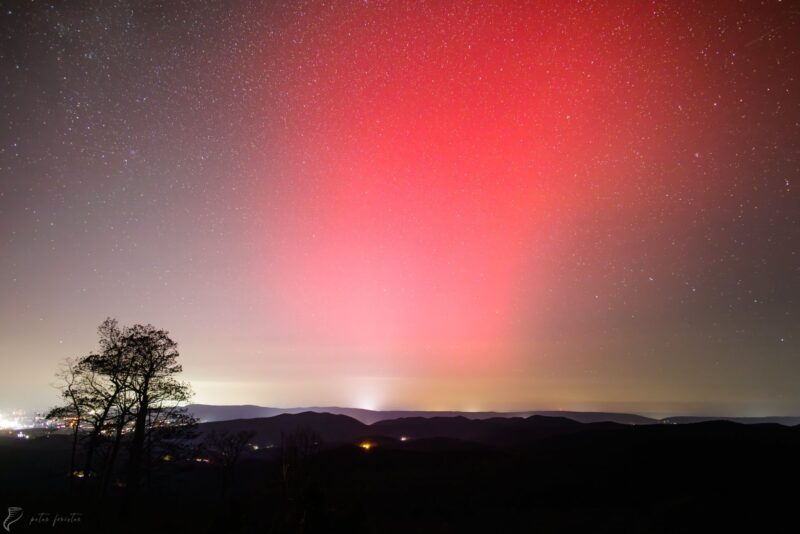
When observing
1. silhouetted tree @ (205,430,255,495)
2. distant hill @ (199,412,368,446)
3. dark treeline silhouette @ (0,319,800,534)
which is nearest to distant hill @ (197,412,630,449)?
distant hill @ (199,412,368,446)

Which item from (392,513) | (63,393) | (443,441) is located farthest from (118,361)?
(443,441)

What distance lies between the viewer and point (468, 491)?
4147cm

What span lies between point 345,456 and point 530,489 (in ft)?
122

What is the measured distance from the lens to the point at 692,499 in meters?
31.6

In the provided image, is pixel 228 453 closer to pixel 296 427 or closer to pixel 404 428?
pixel 296 427

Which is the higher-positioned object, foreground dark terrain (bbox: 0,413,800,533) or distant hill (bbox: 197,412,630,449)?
foreground dark terrain (bbox: 0,413,800,533)

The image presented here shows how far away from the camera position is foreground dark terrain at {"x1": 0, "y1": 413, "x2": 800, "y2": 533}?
2511 centimetres

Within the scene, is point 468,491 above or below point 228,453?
below

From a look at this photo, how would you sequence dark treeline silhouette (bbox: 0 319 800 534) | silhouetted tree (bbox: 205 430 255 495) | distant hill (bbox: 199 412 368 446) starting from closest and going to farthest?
dark treeline silhouette (bbox: 0 319 800 534), silhouetted tree (bbox: 205 430 255 495), distant hill (bbox: 199 412 368 446)

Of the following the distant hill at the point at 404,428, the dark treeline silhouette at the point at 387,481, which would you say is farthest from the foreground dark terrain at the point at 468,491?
the distant hill at the point at 404,428

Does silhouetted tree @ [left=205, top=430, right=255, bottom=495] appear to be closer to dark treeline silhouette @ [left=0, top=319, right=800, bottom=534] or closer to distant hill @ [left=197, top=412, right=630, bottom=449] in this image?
dark treeline silhouette @ [left=0, top=319, right=800, bottom=534]

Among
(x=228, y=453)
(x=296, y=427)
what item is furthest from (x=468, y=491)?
(x=296, y=427)

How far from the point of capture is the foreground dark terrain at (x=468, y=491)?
2511cm

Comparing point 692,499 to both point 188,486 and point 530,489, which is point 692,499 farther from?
point 188,486
